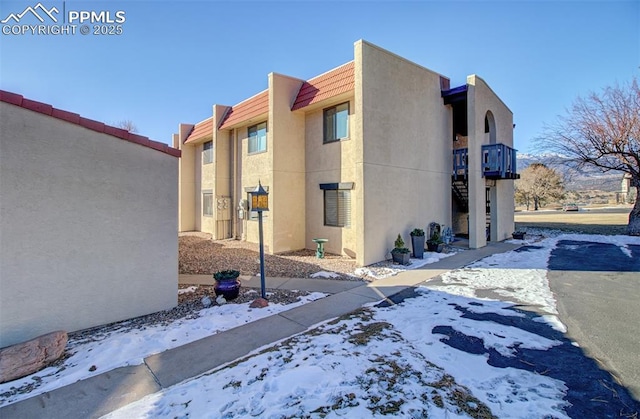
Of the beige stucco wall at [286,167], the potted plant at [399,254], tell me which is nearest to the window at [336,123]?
the beige stucco wall at [286,167]

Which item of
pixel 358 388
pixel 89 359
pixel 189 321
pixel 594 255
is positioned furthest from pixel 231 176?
pixel 594 255

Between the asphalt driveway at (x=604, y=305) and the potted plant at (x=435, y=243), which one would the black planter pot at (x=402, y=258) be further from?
the asphalt driveway at (x=604, y=305)

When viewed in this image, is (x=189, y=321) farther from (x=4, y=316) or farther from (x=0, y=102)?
(x=0, y=102)

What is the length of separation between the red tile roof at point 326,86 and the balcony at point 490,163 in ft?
20.3

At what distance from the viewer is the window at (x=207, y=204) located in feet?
54.7

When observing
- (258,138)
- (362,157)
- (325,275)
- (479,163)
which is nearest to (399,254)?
(325,275)

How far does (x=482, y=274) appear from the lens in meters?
7.71

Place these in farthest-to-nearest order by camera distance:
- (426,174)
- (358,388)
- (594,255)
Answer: (426,174) < (594,255) < (358,388)

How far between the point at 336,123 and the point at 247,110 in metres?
4.76

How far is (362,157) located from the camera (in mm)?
8633

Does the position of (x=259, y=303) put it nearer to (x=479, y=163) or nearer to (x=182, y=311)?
(x=182, y=311)

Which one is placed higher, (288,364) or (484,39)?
(484,39)

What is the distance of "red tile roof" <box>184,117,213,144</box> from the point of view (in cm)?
1620

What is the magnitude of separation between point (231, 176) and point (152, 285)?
32.7 feet
